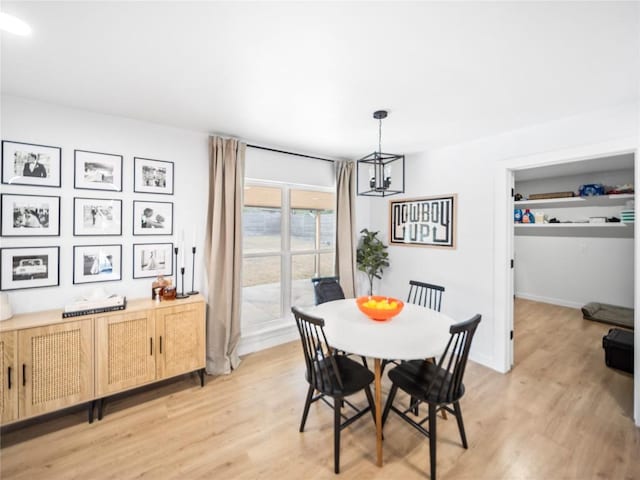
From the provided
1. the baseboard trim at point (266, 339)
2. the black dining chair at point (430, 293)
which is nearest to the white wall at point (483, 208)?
the black dining chair at point (430, 293)

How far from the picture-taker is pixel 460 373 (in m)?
1.75

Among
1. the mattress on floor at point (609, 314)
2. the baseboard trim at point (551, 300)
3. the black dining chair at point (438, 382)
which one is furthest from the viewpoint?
the baseboard trim at point (551, 300)

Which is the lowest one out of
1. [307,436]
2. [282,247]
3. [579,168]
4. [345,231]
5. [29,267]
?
[307,436]

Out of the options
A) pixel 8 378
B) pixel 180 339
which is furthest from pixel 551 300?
pixel 8 378

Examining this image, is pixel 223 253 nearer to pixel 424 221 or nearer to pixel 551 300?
pixel 424 221

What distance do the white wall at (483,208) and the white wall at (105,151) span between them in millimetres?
2803

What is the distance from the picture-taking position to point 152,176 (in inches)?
108

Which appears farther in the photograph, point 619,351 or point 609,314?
point 609,314

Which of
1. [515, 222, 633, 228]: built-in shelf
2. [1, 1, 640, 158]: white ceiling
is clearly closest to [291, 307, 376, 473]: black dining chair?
[1, 1, 640, 158]: white ceiling

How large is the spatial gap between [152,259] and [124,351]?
34.3 inches

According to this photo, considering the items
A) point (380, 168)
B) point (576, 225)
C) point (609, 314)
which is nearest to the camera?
point (380, 168)

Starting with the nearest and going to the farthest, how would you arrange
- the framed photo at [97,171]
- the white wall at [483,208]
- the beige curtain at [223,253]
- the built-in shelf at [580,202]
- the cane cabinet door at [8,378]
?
the cane cabinet door at [8,378]
the framed photo at [97,171]
the white wall at [483,208]
the beige curtain at [223,253]
the built-in shelf at [580,202]

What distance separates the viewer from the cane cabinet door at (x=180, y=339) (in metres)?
2.46

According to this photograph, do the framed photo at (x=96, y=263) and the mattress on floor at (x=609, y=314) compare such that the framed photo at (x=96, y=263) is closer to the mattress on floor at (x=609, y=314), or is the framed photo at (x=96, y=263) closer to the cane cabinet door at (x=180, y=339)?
the cane cabinet door at (x=180, y=339)
